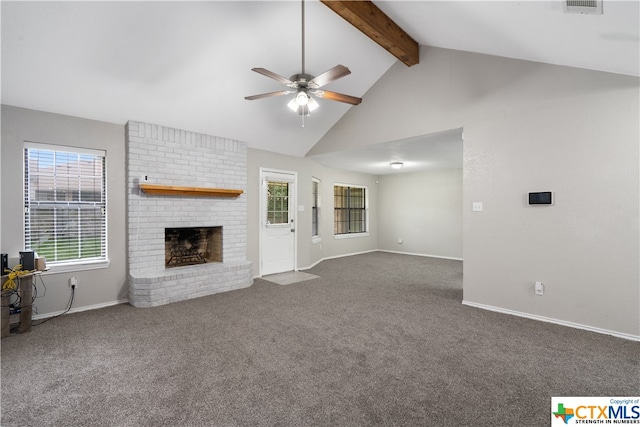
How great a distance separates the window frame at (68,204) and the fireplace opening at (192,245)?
86cm

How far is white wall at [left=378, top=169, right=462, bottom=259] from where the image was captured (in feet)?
25.0

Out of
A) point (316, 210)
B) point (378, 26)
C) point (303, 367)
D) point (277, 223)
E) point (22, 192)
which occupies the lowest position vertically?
point (303, 367)

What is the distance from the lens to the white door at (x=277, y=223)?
18.6 feet

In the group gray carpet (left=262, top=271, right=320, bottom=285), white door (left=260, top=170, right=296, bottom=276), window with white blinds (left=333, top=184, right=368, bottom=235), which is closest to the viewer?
gray carpet (left=262, top=271, right=320, bottom=285)

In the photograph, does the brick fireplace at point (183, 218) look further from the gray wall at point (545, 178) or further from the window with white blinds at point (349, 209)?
the window with white blinds at point (349, 209)

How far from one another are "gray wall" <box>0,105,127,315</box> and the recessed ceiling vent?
4915mm

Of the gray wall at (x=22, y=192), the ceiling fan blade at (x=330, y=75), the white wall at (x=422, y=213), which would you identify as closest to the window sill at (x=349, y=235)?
the white wall at (x=422, y=213)

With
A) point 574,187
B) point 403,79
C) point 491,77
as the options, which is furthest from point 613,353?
point 403,79

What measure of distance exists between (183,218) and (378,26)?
372 centimetres

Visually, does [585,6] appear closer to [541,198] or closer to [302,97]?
[541,198]

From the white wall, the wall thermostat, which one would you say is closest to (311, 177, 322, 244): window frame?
the white wall

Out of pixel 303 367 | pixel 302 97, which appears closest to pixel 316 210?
pixel 302 97

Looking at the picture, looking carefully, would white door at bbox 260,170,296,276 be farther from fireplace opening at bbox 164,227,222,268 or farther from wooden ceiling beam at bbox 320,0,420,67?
wooden ceiling beam at bbox 320,0,420,67

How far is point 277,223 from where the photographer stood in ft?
19.4
